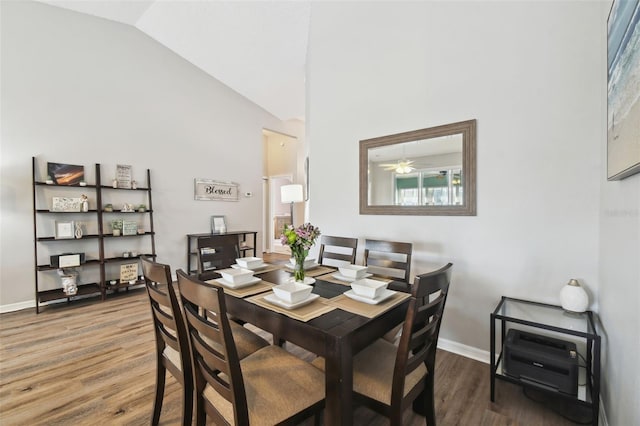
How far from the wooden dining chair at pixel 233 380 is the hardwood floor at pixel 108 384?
2.23 feet

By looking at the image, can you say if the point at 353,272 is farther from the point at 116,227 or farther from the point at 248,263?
the point at 116,227

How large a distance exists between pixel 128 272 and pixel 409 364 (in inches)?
166

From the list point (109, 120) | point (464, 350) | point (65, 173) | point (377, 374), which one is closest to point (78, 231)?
point (65, 173)

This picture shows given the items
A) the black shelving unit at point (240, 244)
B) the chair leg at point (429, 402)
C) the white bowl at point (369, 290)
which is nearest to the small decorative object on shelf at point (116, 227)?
the black shelving unit at point (240, 244)

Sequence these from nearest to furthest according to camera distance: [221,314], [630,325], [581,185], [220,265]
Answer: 1. [221,314]
2. [630,325]
3. [581,185]
4. [220,265]

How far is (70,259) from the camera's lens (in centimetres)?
350

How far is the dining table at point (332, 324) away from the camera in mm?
1106

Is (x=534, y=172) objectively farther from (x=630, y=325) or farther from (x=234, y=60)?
(x=234, y=60)

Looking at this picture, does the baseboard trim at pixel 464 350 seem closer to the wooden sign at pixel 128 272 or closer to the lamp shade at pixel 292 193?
the lamp shade at pixel 292 193

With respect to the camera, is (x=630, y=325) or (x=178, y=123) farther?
(x=178, y=123)

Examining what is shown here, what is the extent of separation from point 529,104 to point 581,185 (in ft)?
2.20

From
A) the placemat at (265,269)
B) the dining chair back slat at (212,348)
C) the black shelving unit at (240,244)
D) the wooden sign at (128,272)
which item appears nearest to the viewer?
the dining chair back slat at (212,348)

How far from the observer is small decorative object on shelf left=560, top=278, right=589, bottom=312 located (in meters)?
1.76

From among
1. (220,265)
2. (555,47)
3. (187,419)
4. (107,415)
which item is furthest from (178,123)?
(555,47)
